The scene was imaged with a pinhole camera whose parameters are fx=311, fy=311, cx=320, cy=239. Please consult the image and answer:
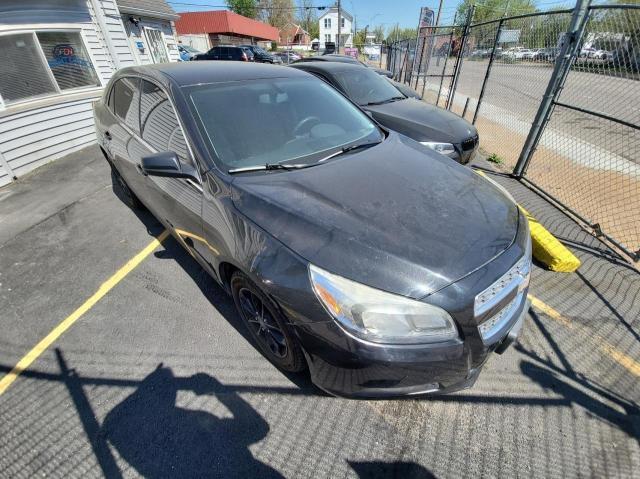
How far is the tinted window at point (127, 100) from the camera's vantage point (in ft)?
9.38

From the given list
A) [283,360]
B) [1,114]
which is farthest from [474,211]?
[1,114]

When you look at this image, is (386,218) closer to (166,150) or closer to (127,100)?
(166,150)

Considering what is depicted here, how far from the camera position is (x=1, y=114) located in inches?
193

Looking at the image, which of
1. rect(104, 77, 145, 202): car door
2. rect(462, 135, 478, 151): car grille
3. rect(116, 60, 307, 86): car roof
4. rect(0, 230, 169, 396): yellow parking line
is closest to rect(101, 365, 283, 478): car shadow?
rect(0, 230, 169, 396): yellow parking line

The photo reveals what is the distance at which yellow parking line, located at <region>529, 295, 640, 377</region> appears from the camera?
2088mm

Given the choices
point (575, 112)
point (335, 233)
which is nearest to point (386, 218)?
point (335, 233)

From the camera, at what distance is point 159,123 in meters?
2.41

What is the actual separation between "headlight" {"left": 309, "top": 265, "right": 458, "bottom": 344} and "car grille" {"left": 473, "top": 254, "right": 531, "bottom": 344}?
0.58 feet

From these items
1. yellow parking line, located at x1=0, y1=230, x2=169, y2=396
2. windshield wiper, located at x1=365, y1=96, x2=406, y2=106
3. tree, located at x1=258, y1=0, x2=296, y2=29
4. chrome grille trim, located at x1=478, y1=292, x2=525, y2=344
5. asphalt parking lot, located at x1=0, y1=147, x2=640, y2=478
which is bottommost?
yellow parking line, located at x1=0, y1=230, x2=169, y2=396

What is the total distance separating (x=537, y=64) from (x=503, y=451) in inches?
243

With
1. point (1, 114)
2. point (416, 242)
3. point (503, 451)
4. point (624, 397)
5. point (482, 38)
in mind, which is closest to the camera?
point (416, 242)

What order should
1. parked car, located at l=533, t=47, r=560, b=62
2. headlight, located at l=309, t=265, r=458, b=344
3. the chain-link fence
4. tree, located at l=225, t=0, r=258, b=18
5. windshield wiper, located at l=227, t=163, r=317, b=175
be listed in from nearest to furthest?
1. headlight, located at l=309, t=265, r=458, b=344
2. windshield wiper, located at l=227, t=163, r=317, b=175
3. the chain-link fence
4. parked car, located at l=533, t=47, r=560, b=62
5. tree, located at l=225, t=0, r=258, b=18

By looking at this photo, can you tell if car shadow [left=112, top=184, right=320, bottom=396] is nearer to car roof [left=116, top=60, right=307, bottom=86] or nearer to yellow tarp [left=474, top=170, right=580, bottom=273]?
car roof [left=116, top=60, right=307, bottom=86]

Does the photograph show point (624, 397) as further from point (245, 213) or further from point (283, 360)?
point (245, 213)
